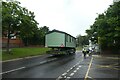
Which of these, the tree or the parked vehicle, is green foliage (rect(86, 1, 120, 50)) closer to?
the parked vehicle

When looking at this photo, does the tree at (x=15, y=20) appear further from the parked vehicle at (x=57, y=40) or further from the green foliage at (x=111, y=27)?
the green foliage at (x=111, y=27)

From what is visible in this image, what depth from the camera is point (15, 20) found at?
40625mm

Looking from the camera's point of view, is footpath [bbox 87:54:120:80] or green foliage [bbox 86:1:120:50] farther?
green foliage [bbox 86:1:120:50]

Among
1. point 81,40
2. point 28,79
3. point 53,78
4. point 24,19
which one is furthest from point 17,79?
point 81,40

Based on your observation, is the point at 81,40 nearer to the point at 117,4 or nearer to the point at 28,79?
the point at 117,4

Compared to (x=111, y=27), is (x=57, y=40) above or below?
below

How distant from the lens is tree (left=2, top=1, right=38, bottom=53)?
1566 inches

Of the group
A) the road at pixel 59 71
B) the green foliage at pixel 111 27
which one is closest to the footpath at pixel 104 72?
the road at pixel 59 71

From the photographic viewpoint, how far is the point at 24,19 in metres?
41.6

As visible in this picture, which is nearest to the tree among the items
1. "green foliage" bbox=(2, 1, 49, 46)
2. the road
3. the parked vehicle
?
"green foliage" bbox=(2, 1, 49, 46)

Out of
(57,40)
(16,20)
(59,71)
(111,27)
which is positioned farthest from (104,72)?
(111,27)

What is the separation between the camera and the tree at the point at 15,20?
39.8 meters

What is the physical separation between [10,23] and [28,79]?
27.3 metres

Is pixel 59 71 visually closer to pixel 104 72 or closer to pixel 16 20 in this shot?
pixel 104 72
